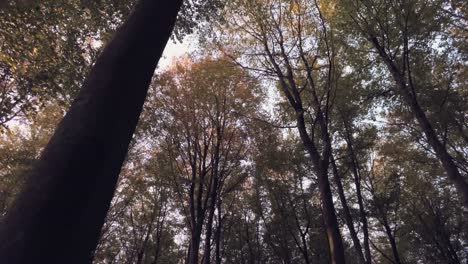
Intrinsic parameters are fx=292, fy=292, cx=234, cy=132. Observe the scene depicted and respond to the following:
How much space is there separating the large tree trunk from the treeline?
21.2ft

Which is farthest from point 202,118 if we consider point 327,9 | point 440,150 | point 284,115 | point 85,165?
point 85,165

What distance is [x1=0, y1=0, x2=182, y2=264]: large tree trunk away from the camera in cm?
170

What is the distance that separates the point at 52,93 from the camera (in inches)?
372

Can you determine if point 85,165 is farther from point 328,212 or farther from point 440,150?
point 440,150

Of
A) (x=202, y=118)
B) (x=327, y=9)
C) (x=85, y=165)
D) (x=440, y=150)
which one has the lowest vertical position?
(x=85, y=165)

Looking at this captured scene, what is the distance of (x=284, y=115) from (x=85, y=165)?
11.1m

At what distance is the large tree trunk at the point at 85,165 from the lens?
1.70 meters

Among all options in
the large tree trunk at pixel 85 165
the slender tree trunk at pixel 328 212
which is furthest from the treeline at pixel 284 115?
the large tree trunk at pixel 85 165

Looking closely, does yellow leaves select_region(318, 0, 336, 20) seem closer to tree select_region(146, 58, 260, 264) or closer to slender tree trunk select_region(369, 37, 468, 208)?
slender tree trunk select_region(369, 37, 468, 208)

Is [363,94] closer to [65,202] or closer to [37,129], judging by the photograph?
[65,202]

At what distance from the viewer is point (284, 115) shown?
41.5 feet

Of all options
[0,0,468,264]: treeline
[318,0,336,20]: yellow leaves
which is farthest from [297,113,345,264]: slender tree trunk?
[318,0,336,20]: yellow leaves

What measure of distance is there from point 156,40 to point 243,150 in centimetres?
1423

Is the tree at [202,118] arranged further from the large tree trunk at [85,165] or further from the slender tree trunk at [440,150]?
the large tree trunk at [85,165]
